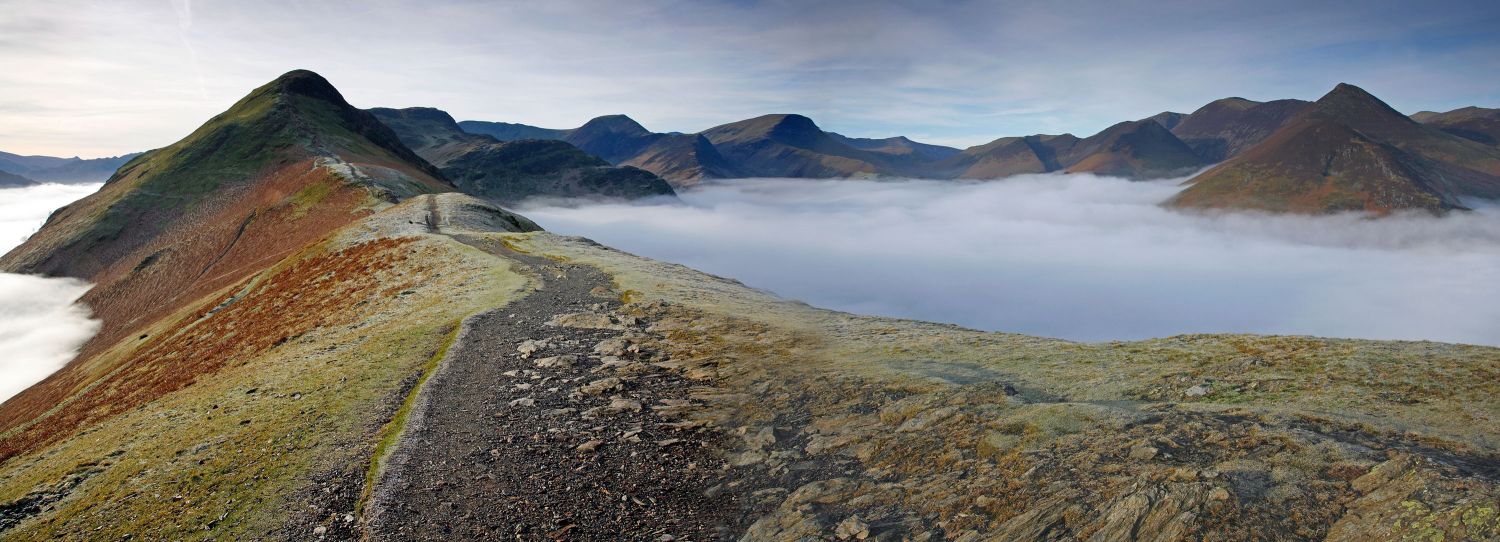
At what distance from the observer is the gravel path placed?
47.5 feet

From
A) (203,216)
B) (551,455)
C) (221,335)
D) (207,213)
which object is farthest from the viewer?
(207,213)

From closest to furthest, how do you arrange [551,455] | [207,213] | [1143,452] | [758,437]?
[1143,452], [551,455], [758,437], [207,213]

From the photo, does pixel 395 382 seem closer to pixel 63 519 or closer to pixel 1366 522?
pixel 63 519

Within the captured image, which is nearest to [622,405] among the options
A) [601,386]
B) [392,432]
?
[601,386]

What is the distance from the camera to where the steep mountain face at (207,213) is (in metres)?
94.8

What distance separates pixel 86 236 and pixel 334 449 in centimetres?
15081

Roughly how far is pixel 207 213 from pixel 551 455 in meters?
149

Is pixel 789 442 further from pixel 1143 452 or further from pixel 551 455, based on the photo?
pixel 1143 452

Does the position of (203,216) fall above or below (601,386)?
above

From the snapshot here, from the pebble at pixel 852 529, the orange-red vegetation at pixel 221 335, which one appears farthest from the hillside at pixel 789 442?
the orange-red vegetation at pixel 221 335

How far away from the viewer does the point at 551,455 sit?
709 inches

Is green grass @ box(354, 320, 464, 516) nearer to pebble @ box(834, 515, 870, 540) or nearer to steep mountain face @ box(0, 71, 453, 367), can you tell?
pebble @ box(834, 515, 870, 540)

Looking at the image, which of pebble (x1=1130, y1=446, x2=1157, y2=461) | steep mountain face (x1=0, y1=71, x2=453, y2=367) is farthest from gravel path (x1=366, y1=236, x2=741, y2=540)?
steep mountain face (x1=0, y1=71, x2=453, y2=367)

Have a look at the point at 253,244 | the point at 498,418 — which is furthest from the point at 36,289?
the point at 498,418
